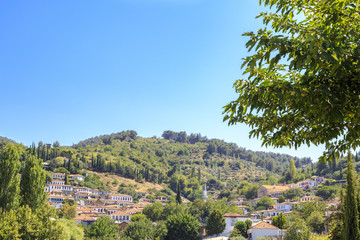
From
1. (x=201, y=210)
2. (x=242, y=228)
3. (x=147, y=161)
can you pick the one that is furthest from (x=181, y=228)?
(x=147, y=161)

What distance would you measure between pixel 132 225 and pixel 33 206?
2574 cm

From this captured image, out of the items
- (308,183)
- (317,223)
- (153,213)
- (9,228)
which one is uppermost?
(308,183)

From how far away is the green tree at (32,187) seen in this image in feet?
87.9

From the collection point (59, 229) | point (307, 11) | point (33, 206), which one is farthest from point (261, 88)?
point (33, 206)

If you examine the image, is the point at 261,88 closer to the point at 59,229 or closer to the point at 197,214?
the point at 59,229

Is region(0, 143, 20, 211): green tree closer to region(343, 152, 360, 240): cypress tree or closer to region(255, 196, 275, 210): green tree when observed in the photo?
region(343, 152, 360, 240): cypress tree

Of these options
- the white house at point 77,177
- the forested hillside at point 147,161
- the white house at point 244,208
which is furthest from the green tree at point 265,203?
the forested hillside at point 147,161

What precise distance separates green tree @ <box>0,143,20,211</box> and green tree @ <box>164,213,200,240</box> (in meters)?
28.9

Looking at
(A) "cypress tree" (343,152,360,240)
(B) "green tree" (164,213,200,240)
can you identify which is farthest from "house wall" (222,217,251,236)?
(A) "cypress tree" (343,152,360,240)

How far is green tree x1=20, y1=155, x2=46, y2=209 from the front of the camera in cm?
2680

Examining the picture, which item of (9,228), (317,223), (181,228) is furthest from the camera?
(181,228)

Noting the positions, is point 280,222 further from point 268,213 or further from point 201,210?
point 268,213

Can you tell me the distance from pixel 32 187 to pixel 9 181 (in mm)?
2419

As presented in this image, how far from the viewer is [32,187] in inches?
1058
